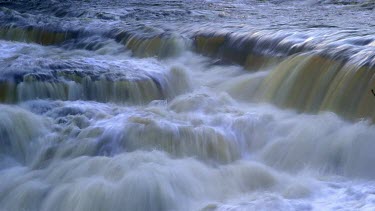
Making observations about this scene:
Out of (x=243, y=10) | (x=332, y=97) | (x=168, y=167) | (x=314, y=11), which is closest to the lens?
(x=168, y=167)

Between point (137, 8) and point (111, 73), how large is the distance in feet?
21.0

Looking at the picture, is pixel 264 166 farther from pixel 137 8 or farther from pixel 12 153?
pixel 137 8

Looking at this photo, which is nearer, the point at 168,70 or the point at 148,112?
the point at 148,112

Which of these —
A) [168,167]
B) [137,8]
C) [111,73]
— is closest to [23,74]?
[111,73]

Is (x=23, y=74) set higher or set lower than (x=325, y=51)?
lower

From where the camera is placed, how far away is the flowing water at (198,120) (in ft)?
15.6

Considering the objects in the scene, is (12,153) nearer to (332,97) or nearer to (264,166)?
(264,166)

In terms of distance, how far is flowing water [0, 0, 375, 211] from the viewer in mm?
4742

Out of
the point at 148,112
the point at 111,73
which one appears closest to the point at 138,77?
the point at 111,73

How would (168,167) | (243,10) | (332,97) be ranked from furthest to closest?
(243,10) < (332,97) < (168,167)

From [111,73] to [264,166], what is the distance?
3.24 meters

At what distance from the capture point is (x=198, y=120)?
20.2 ft

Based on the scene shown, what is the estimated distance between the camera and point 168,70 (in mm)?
7988

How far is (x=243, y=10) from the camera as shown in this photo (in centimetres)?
1318
